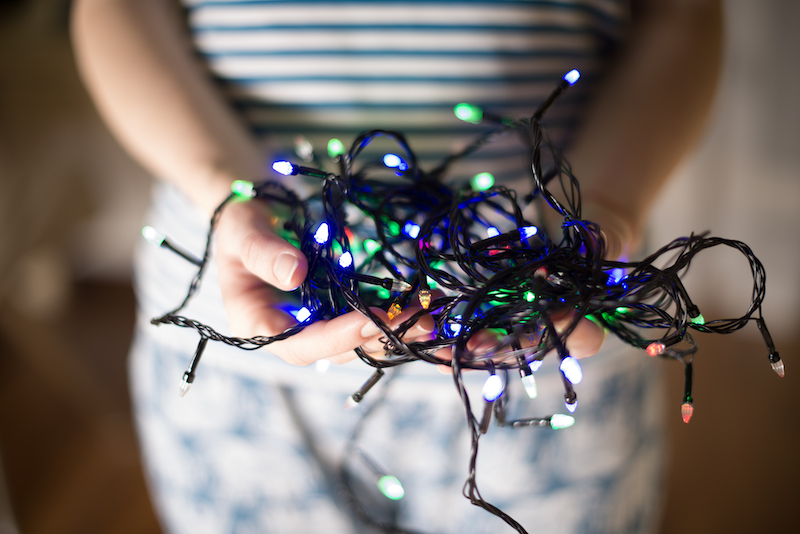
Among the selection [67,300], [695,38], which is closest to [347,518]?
[695,38]

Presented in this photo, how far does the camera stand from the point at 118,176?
1590 millimetres

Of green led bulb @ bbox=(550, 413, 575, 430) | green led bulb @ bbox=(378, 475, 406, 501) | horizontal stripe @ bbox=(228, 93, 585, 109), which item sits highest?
horizontal stripe @ bbox=(228, 93, 585, 109)

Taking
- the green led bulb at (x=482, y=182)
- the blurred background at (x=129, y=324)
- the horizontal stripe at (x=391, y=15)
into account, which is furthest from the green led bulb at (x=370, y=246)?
the blurred background at (x=129, y=324)

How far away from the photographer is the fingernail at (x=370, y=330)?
0.92 ft

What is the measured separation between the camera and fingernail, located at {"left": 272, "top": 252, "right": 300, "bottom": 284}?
11.3 inches

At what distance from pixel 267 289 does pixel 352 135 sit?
207 mm

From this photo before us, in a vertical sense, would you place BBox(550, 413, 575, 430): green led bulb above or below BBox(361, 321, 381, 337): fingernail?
below

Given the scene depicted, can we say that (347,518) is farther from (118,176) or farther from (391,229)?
(118,176)

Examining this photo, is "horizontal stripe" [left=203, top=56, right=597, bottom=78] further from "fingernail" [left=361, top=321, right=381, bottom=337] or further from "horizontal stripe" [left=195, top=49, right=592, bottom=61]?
"fingernail" [left=361, top=321, right=381, bottom=337]

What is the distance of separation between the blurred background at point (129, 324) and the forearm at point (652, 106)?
62cm

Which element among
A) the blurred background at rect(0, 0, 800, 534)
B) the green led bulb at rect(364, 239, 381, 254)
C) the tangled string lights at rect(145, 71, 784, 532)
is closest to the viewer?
the tangled string lights at rect(145, 71, 784, 532)

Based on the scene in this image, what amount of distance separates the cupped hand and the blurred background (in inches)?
32.0

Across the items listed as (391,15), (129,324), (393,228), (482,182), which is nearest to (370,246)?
(393,228)

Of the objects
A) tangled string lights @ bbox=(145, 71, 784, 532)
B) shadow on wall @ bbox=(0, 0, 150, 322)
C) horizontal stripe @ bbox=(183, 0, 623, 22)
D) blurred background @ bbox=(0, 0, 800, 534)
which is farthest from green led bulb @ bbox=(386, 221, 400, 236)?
shadow on wall @ bbox=(0, 0, 150, 322)
